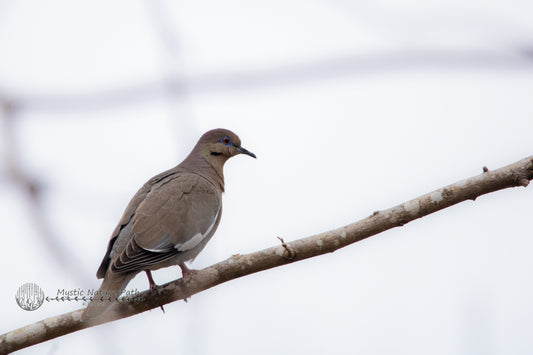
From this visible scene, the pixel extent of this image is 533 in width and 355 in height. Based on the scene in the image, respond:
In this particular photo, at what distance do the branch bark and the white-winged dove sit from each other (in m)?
0.31

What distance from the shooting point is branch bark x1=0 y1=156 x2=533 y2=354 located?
13.8 ft

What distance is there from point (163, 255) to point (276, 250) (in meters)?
1.19

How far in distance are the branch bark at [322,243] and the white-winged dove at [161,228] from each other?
1.00 ft

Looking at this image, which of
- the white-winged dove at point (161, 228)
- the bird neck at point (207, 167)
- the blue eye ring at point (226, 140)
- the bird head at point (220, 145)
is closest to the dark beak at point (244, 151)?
the bird head at point (220, 145)

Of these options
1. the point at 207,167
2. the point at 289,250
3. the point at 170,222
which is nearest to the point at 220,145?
the point at 207,167

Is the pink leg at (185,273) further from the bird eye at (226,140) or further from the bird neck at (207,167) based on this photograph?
the bird eye at (226,140)

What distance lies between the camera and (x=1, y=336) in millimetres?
4434

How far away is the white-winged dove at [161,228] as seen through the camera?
4957mm

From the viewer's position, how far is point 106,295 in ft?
15.6

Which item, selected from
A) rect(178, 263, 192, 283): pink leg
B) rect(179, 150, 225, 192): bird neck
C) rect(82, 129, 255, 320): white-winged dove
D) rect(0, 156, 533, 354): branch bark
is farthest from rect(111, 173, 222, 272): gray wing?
rect(0, 156, 533, 354): branch bark

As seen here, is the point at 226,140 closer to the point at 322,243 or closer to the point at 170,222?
the point at 170,222

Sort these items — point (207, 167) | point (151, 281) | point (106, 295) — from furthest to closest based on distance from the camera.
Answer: point (207, 167) → point (151, 281) → point (106, 295)

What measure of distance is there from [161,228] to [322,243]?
1622mm

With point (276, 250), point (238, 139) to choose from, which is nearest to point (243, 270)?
point (276, 250)
